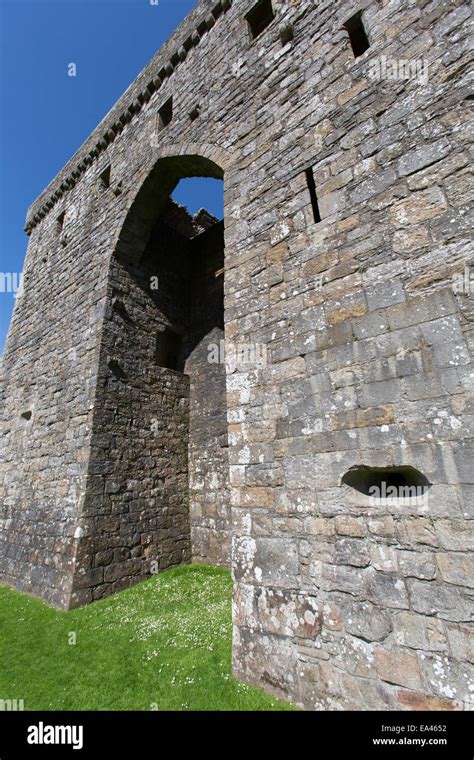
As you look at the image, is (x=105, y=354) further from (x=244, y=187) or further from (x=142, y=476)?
(x=244, y=187)

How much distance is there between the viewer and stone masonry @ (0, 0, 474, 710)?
2.53 metres

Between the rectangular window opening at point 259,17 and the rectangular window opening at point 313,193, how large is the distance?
3428mm

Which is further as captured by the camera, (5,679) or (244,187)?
(244,187)

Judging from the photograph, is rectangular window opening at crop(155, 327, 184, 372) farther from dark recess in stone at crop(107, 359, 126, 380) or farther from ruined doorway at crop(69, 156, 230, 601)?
dark recess in stone at crop(107, 359, 126, 380)

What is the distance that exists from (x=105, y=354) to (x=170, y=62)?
589cm

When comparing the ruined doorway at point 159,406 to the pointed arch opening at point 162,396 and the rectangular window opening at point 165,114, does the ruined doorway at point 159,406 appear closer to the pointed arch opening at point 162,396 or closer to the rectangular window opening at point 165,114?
the pointed arch opening at point 162,396

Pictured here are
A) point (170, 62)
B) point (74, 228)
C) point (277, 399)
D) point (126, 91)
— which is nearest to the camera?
point (277, 399)

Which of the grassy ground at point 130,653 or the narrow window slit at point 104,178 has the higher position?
the narrow window slit at point 104,178

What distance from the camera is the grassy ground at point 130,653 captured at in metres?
3.16

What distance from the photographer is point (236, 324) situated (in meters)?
4.11

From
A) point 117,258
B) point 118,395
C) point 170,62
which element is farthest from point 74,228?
point 118,395

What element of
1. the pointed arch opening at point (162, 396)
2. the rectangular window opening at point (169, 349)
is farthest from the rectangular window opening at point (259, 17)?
the rectangular window opening at point (169, 349)

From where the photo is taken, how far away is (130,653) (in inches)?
156
